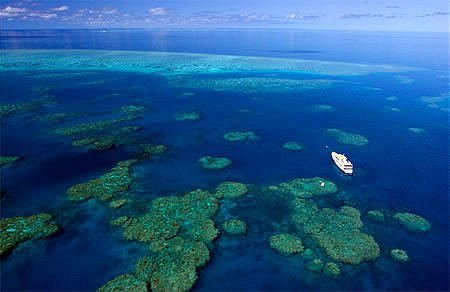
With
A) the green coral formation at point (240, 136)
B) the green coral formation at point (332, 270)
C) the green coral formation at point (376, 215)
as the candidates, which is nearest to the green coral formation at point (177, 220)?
the green coral formation at point (332, 270)

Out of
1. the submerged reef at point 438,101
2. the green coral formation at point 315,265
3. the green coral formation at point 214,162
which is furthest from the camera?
the submerged reef at point 438,101

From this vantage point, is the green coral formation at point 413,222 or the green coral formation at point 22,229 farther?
the green coral formation at point 413,222

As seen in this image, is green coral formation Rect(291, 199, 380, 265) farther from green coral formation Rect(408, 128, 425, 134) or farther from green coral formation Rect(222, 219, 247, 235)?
green coral formation Rect(408, 128, 425, 134)

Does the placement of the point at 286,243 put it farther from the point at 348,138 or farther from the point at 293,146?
the point at 348,138

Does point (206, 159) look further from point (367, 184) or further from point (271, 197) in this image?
point (367, 184)

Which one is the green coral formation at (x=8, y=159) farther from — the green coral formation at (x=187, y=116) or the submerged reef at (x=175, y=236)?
the green coral formation at (x=187, y=116)

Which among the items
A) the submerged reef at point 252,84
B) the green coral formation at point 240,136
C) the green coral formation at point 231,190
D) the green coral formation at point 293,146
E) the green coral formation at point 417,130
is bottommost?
the green coral formation at point 231,190

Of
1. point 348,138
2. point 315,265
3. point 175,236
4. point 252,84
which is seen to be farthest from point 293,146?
point 252,84

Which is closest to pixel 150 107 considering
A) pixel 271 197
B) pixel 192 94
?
pixel 192 94

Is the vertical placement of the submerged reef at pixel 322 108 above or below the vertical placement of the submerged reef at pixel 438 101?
below
